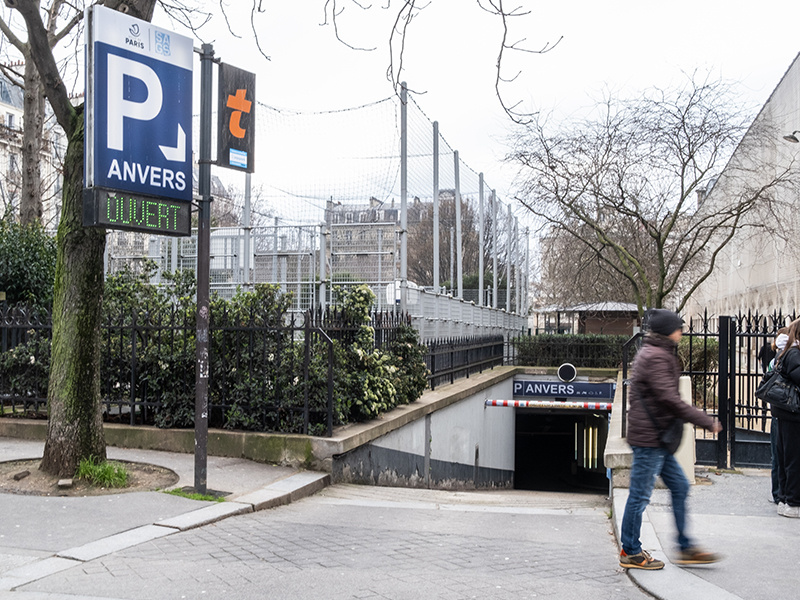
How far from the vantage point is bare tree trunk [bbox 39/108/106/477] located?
7.04m

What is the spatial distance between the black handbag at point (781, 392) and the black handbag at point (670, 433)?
220 centimetres

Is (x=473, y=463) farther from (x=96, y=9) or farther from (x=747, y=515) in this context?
(x=96, y=9)

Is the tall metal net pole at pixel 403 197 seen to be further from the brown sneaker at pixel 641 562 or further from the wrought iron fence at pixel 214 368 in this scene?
the brown sneaker at pixel 641 562

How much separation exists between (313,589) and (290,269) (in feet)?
39.0

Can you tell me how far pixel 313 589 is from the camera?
4.52 meters

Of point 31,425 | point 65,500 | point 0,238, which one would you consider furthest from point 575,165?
point 65,500

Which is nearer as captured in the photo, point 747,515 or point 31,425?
point 747,515

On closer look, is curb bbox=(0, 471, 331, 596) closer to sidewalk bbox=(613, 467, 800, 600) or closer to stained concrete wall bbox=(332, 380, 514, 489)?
stained concrete wall bbox=(332, 380, 514, 489)

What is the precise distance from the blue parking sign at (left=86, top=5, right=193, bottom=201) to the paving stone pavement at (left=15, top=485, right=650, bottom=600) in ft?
9.56

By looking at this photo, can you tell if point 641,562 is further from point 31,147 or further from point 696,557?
point 31,147

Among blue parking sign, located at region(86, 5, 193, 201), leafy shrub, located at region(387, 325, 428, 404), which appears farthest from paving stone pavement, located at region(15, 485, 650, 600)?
leafy shrub, located at region(387, 325, 428, 404)

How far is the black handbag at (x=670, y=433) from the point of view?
4.87 metres

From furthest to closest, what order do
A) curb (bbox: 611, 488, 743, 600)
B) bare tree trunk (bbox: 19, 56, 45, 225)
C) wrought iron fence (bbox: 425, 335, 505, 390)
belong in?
bare tree trunk (bbox: 19, 56, 45, 225) → wrought iron fence (bbox: 425, 335, 505, 390) → curb (bbox: 611, 488, 743, 600)

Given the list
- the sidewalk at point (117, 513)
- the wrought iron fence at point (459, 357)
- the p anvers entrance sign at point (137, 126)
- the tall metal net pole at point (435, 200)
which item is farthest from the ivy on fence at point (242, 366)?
the tall metal net pole at point (435, 200)
